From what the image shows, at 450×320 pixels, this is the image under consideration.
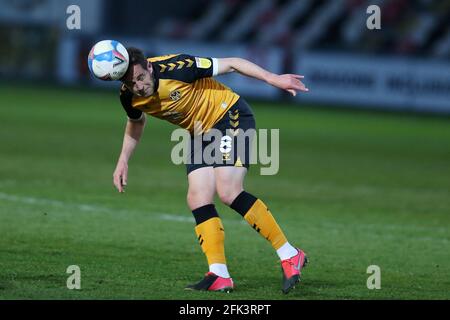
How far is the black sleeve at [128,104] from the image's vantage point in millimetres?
8055

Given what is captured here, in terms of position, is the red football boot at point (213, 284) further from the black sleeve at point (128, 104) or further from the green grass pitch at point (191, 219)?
the black sleeve at point (128, 104)

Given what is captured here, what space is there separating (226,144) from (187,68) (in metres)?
0.65

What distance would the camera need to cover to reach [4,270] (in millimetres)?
8258

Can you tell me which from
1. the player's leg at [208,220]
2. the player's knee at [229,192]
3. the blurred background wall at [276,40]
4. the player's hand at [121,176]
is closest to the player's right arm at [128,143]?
the player's hand at [121,176]

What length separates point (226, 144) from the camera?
8.13 m

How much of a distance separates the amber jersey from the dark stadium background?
1.26 meters

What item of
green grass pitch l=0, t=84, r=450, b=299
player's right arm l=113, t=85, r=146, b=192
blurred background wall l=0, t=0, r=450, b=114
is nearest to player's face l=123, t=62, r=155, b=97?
player's right arm l=113, t=85, r=146, b=192

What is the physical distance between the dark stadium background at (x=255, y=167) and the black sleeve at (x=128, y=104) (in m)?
1.24

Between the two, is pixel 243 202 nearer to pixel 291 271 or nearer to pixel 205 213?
pixel 205 213

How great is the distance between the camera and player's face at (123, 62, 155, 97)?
773cm

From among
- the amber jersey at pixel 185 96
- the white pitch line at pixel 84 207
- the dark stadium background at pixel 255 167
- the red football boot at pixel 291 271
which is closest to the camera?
the red football boot at pixel 291 271

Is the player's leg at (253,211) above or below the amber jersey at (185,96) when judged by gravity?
below

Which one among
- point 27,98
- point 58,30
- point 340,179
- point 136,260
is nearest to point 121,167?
point 136,260
